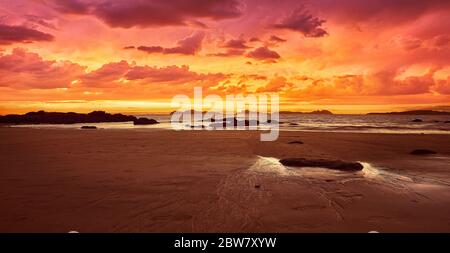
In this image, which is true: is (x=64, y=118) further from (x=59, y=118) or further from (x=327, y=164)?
(x=327, y=164)

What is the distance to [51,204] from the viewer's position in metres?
9.59

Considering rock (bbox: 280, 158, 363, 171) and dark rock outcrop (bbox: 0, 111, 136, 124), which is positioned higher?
dark rock outcrop (bbox: 0, 111, 136, 124)

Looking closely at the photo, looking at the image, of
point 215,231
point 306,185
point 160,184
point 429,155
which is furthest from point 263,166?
point 429,155

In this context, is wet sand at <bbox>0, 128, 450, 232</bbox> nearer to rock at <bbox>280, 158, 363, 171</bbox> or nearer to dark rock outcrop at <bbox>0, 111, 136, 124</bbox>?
Result: rock at <bbox>280, 158, 363, 171</bbox>

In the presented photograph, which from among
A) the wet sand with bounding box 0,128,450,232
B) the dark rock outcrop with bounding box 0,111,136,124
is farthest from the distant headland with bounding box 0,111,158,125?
the wet sand with bounding box 0,128,450,232

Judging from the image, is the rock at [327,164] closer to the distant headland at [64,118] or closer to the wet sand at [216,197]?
the wet sand at [216,197]

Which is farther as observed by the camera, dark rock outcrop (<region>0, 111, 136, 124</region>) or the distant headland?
dark rock outcrop (<region>0, 111, 136, 124</region>)

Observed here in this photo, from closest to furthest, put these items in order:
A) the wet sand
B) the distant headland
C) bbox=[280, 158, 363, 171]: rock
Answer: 1. the wet sand
2. bbox=[280, 158, 363, 171]: rock
3. the distant headland

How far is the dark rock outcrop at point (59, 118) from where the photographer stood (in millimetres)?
89188

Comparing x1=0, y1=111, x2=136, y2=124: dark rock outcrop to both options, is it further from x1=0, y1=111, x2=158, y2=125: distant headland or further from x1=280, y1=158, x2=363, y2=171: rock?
x1=280, y1=158, x2=363, y2=171: rock

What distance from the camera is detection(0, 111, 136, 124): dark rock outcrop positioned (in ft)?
293

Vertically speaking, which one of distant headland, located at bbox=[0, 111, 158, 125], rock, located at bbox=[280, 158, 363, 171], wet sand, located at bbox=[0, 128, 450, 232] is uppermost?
distant headland, located at bbox=[0, 111, 158, 125]

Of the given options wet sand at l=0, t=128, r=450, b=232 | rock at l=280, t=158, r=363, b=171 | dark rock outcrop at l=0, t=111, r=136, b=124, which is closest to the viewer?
wet sand at l=0, t=128, r=450, b=232
